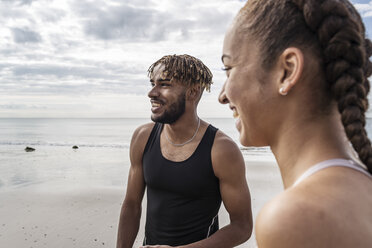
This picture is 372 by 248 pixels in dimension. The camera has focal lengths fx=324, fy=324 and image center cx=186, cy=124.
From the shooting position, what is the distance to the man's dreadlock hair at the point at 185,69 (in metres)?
3.10

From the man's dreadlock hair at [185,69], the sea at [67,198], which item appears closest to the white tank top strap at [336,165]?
the man's dreadlock hair at [185,69]

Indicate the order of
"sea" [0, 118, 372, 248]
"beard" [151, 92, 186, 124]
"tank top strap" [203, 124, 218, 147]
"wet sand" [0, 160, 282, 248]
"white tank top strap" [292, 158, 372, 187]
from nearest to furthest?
"white tank top strap" [292, 158, 372, 187], "tank top strap" [203, 124, 218, 147], "beard" [151, 92, 186, 124], "wet sand" [0, 160, 282, 248], "sea" [0, 118, 372, 248]

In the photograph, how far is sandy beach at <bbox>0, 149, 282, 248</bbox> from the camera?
6.93 metres

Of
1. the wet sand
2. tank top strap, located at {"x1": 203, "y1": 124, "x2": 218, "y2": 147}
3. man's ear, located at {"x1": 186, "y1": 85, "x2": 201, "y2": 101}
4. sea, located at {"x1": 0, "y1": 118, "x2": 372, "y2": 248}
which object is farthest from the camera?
sea, located at {"x1": 0, "y1": 118, "x2": 372, "y2": 248}

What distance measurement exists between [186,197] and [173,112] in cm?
80

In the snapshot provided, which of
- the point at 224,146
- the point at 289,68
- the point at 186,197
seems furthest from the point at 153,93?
the point at 289,68

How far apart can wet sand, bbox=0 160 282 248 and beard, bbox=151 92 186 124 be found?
4021mm

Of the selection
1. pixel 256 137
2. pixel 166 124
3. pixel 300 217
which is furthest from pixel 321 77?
pixel 166 124

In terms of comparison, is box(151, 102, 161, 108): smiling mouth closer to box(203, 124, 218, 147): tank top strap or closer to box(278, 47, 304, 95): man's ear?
box(203, 124, 218, 147): tank top strap

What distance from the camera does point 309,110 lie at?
1.05 meters

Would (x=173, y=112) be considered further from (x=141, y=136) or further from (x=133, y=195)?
(x=133, y=195)

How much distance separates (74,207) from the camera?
920cm

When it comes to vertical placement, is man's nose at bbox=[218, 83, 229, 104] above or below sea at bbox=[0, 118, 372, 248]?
above

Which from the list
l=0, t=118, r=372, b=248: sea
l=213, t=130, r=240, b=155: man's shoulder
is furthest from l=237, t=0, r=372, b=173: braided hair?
l=0, t=118, r=372, b=248: sea
